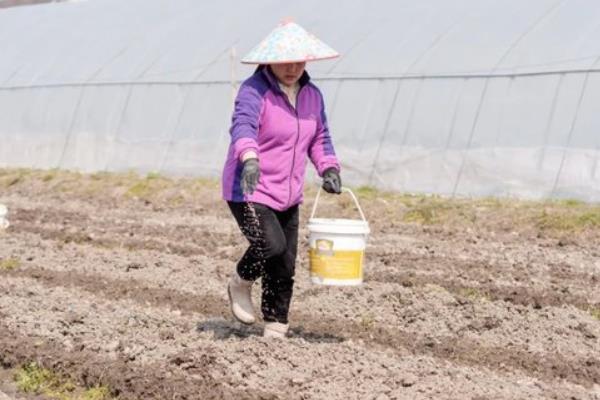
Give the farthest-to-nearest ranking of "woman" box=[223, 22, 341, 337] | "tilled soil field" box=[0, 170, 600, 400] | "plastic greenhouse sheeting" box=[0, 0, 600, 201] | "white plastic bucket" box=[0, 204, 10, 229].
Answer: "plastic greenhouse sheeting" box=[0, 0, 600, 201]
"white plastic bucket" box=[0, 204, 10, 229]
"woman" box=[223, 22, 341, 337]
"tilled soil field" box=[0, 170, 600, 400]

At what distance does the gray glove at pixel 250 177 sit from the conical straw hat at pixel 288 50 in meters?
0.51

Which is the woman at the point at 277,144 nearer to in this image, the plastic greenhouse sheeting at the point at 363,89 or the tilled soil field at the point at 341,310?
the tilled soil field at the point at 341,310

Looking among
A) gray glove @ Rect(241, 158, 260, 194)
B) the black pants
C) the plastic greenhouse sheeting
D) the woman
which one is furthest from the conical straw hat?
the plastic greenhouse sheeting

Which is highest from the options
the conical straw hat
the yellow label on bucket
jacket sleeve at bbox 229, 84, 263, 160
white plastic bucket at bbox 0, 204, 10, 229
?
the conical straw hat

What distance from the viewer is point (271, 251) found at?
5.47 meters

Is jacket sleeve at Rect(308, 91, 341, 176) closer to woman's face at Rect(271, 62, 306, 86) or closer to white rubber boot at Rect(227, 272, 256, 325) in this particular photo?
woman's face at Rect(271, 62, 306, 86)

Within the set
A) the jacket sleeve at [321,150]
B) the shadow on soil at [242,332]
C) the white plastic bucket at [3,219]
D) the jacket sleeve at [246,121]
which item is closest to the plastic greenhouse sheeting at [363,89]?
the white plastic bucket at [3,219]

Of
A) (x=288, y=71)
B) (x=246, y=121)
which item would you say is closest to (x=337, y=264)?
(x=246, y=121)

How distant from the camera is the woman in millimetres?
5371

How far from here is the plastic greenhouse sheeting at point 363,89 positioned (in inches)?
502

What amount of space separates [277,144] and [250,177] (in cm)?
44

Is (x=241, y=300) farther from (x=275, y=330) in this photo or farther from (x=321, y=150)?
(x=321, y=150)

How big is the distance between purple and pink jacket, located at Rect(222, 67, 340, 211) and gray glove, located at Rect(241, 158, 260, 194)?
223 mm

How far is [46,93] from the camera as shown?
20156 millimetres
